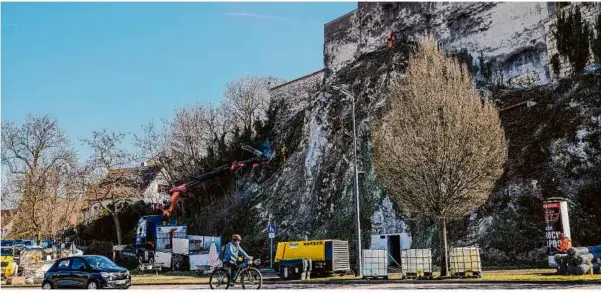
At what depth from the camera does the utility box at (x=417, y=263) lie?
1792 cm

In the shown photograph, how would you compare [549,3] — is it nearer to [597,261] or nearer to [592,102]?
[592,102]

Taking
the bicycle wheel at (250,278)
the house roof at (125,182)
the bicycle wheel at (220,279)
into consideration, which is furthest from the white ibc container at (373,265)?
the house roof at (125,182)

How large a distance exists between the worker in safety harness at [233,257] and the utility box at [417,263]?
7067 millimetres

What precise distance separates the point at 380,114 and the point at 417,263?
15.9 meters

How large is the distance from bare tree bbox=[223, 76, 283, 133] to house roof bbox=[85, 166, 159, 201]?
10.6 m

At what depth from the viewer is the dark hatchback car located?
1411 cm

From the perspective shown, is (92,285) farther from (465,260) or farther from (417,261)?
(465,260)

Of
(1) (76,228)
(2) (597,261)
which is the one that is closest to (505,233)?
(2) (597,261)

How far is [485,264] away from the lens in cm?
2306

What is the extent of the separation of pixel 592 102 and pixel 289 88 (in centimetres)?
2604

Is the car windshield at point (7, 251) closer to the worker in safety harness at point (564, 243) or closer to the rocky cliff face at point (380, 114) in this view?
the rocky cliff face at point (380, 114)

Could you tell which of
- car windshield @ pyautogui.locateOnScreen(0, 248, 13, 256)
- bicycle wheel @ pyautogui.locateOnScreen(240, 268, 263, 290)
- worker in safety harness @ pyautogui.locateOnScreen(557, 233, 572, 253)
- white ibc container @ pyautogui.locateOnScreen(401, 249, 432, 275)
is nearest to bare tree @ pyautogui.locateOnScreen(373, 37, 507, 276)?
white ibc container @ pyautogui.locateOnScreen(401, 249, 432, 275)

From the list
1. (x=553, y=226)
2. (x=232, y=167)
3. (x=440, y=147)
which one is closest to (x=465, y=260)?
(x=553, y=226)

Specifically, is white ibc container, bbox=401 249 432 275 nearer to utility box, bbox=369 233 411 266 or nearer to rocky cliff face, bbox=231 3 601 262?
rocky cliff face, bbox=231 3 601 262
